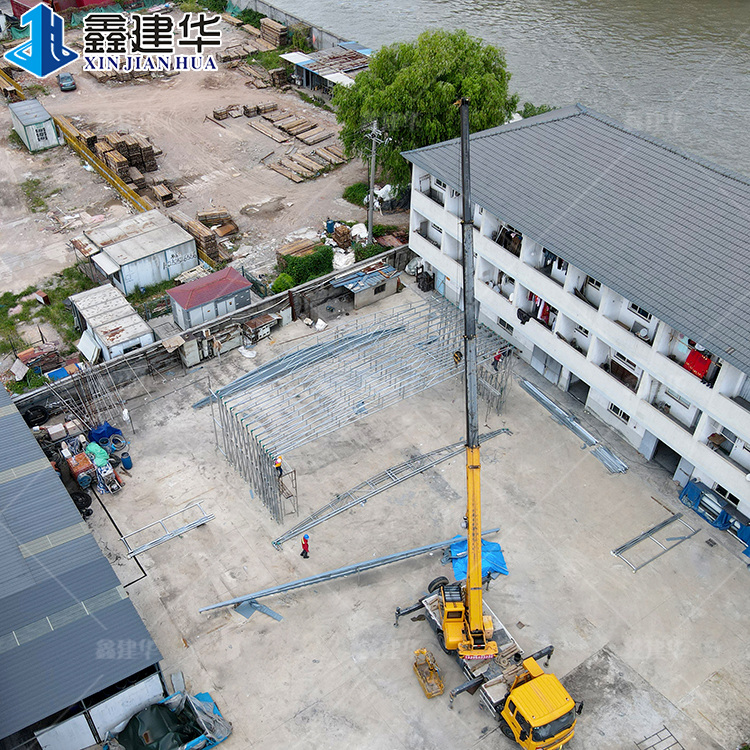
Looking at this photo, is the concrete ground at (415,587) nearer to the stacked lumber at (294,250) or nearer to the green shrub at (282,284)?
the green shrub at (282,284)

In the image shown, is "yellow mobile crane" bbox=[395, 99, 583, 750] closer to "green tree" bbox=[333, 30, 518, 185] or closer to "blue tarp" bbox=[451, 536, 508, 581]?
"blue tarp" bbox=[451, 536, 508, 581]

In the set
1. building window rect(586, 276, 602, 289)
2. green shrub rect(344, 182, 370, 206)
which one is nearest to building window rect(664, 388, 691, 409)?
building window rect(586, 276, 602, 289)

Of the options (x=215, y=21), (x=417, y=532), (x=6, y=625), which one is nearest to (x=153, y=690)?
(x=6, y=625)

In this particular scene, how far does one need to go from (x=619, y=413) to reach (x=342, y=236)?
19.0m

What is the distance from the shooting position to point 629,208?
103 feet

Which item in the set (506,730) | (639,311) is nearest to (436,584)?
(506,730)

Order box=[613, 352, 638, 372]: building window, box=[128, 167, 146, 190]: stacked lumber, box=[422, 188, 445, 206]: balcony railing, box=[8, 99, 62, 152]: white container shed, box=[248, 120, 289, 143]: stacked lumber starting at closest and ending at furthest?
box=[613, 352, 638, 372]: building window
box=[422, 188, 445, 206]: balcony railing
box=[128, 167, 146, 190]: stacked lumber
box=[8, 99, 62, 152]: white container shed
box=[248, 120, 289, 143]: stacked lumber

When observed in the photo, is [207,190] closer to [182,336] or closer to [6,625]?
[182,336]

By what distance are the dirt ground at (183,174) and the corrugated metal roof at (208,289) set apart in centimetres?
479

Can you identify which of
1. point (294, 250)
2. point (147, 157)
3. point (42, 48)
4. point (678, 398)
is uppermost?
point (42, 48)

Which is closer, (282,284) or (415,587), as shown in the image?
(415,587)

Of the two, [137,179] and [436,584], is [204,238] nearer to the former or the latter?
[137,179]

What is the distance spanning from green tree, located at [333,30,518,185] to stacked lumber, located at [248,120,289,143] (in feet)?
37.8

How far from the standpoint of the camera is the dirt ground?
4534 cm
